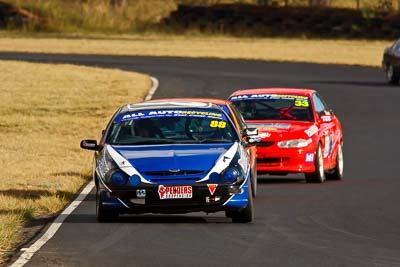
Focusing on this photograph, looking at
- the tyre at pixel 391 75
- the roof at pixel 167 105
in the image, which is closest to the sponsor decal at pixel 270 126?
the roof at pixel 167 105

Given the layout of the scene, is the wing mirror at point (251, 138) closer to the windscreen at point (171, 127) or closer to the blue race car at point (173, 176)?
the windscreen at point (171, 127)

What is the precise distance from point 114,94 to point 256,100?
62.6 feet

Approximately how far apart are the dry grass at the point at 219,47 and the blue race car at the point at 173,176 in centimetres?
3917

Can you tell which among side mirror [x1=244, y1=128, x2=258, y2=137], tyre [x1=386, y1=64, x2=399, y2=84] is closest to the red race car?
side mirror [x1=244, y1=128, x2=258, y2=137]

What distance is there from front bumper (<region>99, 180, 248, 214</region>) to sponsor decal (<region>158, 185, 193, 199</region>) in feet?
0.10

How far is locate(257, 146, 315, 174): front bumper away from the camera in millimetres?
20141

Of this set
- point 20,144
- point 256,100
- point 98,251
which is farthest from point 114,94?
point 98,251

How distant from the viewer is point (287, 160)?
795 inches

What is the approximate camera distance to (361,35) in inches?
2879

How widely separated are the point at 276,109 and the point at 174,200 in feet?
22.0

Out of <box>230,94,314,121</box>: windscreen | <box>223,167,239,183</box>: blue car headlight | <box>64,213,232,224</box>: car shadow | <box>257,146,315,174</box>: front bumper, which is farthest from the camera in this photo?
<box>230,94,314,121</box>: windscreen

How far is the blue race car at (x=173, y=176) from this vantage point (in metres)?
14.8

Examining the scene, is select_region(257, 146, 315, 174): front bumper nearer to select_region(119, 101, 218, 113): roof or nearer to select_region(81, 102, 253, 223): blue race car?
select_region(119, 101, 218, 113): roof

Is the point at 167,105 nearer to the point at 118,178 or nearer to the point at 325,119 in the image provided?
the point at 118,178
